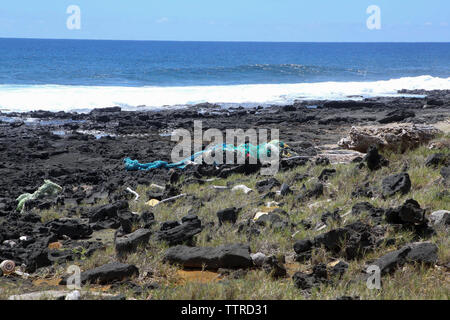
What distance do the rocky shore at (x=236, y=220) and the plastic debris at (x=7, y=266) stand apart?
0.36 feet

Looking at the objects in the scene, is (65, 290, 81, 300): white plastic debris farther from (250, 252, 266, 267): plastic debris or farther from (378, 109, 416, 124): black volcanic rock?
(378, 109, 416, 124): black volcanic rock

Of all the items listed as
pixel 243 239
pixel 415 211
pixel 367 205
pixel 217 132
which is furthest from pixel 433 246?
pixel 217 132

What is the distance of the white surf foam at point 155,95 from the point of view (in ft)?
82.7

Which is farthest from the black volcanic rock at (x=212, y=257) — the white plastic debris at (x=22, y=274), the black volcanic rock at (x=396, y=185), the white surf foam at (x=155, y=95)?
the white surf foam at (x=155, y=95)

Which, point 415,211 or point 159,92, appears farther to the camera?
point 159,92

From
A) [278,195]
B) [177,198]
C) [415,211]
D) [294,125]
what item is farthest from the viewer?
[294,125]

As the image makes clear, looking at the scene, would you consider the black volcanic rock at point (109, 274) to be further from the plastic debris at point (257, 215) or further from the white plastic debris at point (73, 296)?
the plastic debris at point (257, 215)

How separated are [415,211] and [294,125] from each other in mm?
13706

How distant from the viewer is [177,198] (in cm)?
802

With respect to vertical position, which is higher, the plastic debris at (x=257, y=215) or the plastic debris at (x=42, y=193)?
the plastic debris at (x=257, y=215)

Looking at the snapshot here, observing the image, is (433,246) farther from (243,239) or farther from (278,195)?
(278,195)

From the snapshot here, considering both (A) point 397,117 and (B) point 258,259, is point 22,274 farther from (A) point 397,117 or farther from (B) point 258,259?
(A) point 397,117

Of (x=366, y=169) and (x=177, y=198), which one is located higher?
(x=366, y=169)

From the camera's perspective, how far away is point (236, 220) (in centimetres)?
651
